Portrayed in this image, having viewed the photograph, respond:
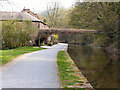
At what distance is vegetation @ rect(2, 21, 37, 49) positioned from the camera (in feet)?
83.0

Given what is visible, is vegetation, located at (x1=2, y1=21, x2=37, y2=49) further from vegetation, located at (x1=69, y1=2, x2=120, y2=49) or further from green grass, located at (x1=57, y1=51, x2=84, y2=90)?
green grass, located at (x1=57, y1=51, x2=84, y2=90)

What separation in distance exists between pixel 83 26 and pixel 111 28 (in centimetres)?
465

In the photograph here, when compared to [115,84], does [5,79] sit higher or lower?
higher

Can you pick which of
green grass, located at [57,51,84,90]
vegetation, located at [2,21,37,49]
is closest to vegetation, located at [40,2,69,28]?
vegetation, located at [2,21,37,49]

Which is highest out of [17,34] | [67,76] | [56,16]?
[56,16]

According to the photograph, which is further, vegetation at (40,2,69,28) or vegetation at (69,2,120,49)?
vegetation at (40,2,69,28)

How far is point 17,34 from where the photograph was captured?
2683cm

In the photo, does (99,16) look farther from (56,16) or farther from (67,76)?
(56,16)

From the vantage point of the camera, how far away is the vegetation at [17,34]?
25.3m

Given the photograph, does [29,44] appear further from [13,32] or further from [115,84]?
[115,84]

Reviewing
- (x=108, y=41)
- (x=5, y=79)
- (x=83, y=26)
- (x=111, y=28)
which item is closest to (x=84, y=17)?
(x=83, y=26)

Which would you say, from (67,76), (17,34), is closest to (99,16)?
(17,34)

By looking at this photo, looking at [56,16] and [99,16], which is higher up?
[56,16]

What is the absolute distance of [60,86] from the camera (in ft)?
20.5
